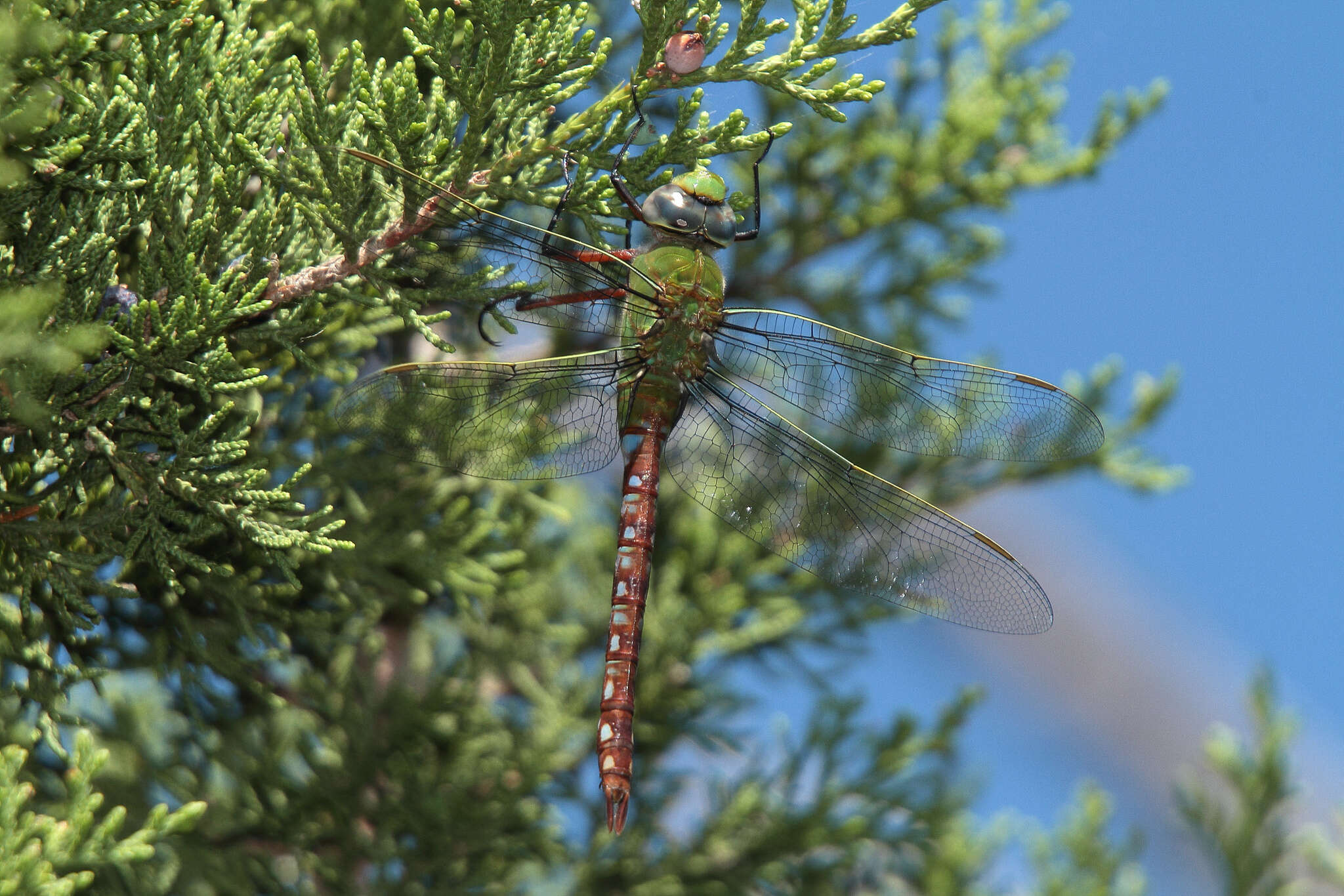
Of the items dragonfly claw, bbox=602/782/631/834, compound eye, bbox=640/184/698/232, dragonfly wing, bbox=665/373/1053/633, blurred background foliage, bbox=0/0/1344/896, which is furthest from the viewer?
dragonfly wing, bbox=665/373/1053/633

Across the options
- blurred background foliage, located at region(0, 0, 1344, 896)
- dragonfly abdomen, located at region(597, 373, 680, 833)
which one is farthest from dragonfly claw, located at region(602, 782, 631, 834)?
blurred background foliage, located at region(0, 0, 1344, 896)

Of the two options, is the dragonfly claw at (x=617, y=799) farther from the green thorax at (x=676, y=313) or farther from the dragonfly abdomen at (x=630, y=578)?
the green thorax at (x=676, y=313)

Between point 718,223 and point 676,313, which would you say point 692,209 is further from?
point 676,313

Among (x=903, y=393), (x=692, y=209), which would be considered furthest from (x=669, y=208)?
(x=903, y=393)

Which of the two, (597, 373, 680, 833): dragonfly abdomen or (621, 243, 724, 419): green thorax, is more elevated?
(621, 243, 724, 419): green thorax

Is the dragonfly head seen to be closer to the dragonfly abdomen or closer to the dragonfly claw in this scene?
the dragonfly abdomen

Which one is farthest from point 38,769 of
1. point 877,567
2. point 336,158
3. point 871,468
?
point 871,468

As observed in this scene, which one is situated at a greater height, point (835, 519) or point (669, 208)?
point (669, 208)

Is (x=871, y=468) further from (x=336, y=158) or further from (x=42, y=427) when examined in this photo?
(x=42, y=427)
